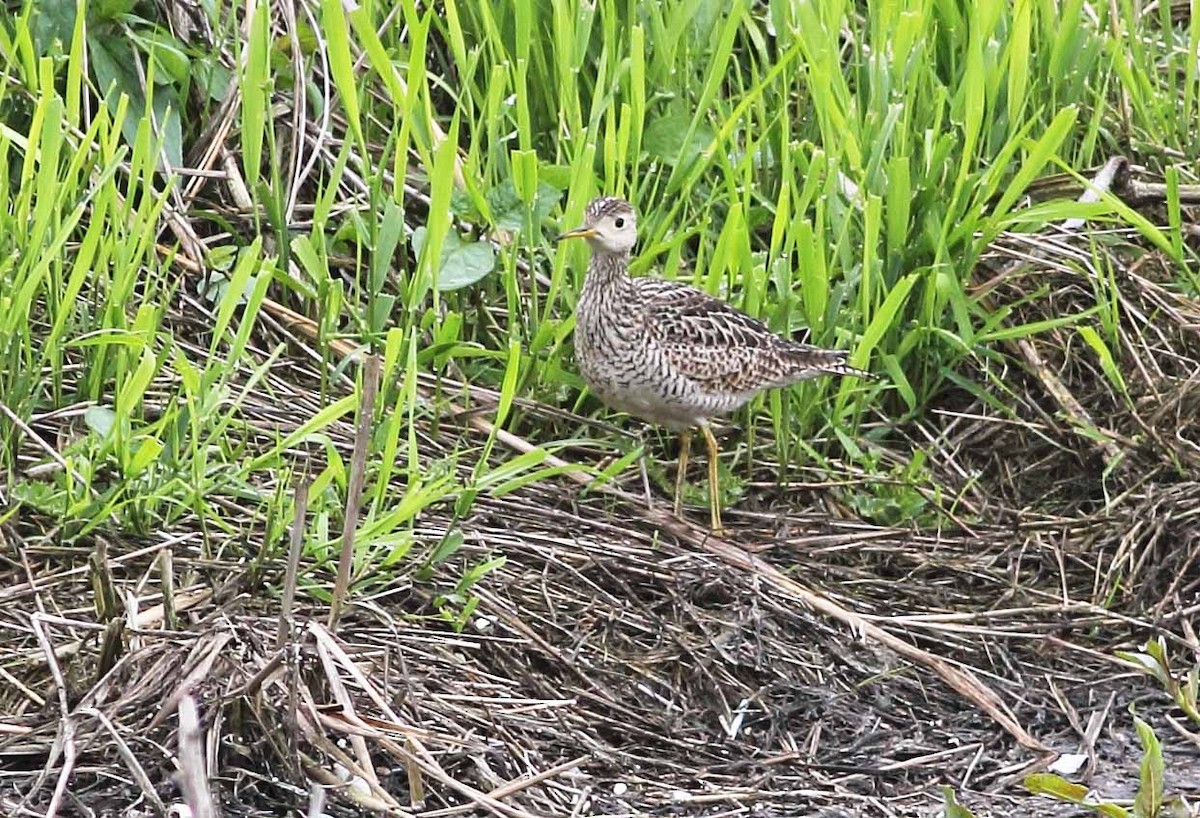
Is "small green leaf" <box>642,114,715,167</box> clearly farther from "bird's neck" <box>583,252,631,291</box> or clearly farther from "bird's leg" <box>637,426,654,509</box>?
"bird's leg" <box>637,426,654,509</box>

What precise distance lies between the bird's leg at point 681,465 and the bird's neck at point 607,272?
1.51 ft

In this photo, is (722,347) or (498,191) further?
(498,191)

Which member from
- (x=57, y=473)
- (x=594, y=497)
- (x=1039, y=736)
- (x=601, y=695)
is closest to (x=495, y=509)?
(x=594, y=497)

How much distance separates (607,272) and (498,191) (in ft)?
1.40

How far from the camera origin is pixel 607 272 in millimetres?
5520

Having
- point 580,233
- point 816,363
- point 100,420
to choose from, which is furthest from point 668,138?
point 100,420

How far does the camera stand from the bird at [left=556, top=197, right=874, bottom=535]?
5352mm

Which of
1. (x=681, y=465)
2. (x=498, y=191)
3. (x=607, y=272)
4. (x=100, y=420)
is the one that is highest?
(x=100, y=420)

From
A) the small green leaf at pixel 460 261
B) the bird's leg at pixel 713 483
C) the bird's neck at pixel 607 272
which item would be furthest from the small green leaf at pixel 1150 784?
the small green leaf at pixel 460 261

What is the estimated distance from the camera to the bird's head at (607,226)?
539 centimetres

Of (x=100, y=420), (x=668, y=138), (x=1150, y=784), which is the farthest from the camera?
(x=668, y=138)

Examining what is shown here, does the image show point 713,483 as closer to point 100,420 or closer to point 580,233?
point 580,233

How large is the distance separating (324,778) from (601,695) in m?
0.79

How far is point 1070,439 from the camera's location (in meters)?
5.73
